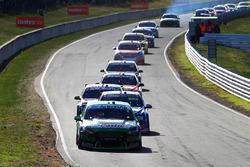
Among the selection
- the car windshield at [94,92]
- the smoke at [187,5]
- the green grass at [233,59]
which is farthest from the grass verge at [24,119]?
the smoke at [187,5]

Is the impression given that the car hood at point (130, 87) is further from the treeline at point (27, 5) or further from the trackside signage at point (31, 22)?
the treeline at point (27, 5)

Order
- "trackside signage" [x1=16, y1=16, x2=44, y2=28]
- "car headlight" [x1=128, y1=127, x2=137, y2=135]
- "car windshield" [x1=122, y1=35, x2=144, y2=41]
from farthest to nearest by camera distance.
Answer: "trackside signage" [x1=16, y1=16, x2=44, y2=28]
"car windshield" [x1=122, y1=35, x2=144, y2=41]
"car headlight" [x1=128, y1=127, x2=137, y2=135]

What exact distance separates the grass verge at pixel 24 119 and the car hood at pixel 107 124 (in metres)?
1.09

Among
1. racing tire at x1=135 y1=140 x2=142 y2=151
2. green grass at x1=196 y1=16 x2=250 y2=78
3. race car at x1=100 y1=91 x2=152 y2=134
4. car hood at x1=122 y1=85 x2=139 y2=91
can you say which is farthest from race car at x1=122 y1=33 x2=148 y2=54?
racing tire at x1=135 y1=140 x2=142 y2=151

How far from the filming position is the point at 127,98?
2677cm

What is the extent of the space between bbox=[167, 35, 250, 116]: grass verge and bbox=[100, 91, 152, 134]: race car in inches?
266

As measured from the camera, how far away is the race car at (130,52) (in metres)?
50.3

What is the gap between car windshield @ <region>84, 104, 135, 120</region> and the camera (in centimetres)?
2300

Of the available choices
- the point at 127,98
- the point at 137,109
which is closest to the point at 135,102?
the point at 127,98

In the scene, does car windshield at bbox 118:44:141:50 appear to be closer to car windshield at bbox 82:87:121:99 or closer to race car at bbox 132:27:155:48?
race car at bbox 132:27:155:48

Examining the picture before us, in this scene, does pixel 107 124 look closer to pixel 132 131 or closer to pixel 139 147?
pixel 132 131

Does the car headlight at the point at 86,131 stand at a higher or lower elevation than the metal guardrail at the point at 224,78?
higher

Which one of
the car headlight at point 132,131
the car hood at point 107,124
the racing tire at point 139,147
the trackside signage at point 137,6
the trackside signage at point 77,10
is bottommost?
the trackside signage at point 137,6

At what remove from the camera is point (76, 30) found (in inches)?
3115
